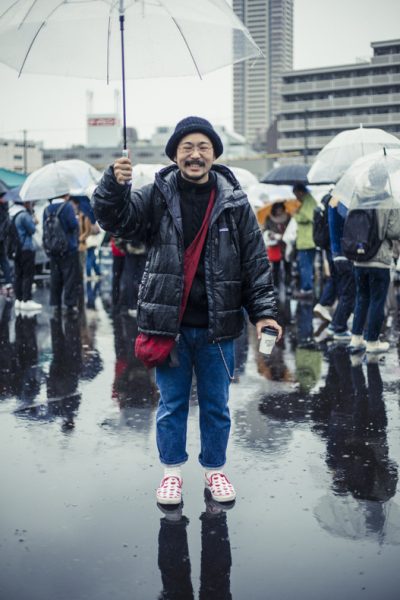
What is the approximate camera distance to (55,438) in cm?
540

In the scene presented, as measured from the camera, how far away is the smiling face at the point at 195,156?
405 centimetres

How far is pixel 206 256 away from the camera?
406 centimetres

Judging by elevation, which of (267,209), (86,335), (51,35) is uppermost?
(51,35)

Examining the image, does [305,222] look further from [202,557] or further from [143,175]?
[202,557]

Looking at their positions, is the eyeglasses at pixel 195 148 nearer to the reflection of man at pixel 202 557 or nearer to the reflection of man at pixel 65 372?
the reflection of man at pixel 202 557

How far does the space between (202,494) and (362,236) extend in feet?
13.9

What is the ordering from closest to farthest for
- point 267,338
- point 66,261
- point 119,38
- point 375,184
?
point 267,338, point 119,38, point 375,184, point 66,261

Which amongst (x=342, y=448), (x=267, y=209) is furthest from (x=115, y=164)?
(x=267, y=209)

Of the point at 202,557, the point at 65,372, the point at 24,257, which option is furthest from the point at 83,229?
the point at 202,557

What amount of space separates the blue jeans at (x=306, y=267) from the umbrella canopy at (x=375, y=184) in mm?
5493

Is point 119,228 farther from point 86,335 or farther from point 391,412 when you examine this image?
point 86,335

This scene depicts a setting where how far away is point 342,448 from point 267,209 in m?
11.3

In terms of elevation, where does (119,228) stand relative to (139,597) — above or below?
above

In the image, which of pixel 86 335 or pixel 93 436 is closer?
A: pixel 93 436
